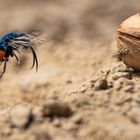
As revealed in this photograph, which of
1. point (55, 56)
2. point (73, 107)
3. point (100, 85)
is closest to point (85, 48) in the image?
point (55, 56)

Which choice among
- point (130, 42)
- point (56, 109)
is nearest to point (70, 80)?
point (130, 42)

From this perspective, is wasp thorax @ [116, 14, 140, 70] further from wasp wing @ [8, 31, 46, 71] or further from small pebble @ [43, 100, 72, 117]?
small pebble @ [43, 100, 72, 117]

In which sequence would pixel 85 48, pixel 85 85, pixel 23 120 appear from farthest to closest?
1. pixel 85 48
2. pixel 85 85
3. pixel 23 120

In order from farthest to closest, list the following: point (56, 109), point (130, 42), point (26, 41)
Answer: point (26, 41), point (130, 42), point (56, 109)

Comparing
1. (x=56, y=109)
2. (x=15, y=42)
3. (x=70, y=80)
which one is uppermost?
(x=15, y=42)

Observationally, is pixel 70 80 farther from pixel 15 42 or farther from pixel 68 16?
pixel 68 16

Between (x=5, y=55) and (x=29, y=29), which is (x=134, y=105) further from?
(x=29, y=29)

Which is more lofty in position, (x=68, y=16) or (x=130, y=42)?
(x=130, y=42)

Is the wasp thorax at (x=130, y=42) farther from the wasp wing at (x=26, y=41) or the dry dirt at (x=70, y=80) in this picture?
the wasp wing at (x=26, y=41)

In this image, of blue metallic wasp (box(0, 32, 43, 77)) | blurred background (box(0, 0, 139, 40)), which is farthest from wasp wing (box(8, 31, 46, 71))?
blurred background (box(0, 0, 139, 40))
